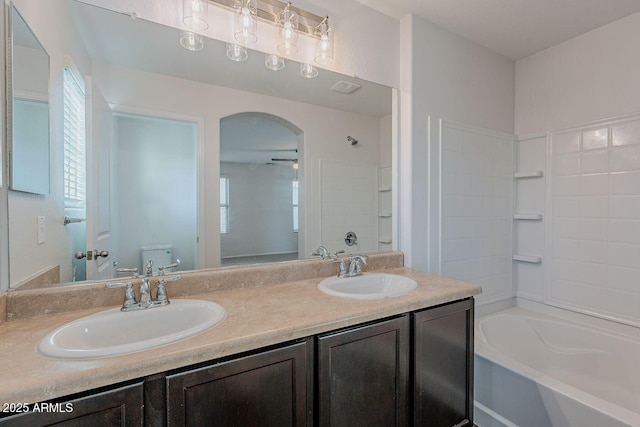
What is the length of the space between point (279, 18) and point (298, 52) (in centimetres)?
18

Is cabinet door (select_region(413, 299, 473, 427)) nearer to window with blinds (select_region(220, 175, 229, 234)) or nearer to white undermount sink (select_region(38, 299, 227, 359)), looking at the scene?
white undermount sink (select_region(38, 299, 227, 359))

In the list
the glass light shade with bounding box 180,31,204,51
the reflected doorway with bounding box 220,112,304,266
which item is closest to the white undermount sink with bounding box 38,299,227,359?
the reflected doorway with bounding box 220,112,304,266

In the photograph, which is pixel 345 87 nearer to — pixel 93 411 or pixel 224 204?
pixel 224 204

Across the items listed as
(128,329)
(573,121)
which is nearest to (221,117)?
(128,329)

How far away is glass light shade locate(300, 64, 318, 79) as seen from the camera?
5.57ft

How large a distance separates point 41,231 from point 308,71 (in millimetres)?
1448

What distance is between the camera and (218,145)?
4.99ft

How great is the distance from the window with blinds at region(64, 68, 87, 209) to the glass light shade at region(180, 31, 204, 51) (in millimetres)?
457

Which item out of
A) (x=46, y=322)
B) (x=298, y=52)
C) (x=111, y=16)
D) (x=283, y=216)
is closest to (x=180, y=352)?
(x=46, y=322)

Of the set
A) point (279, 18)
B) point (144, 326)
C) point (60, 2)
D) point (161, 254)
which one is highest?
point (279, 18)

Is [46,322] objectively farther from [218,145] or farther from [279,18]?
[279,18]

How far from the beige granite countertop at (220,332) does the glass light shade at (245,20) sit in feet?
4.10

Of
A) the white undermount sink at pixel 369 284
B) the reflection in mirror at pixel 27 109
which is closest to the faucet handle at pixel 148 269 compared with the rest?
the reflection in mirror at pixel 27 109

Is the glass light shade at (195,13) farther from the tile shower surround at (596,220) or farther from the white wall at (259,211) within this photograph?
the tile shower surround at (596,220)
